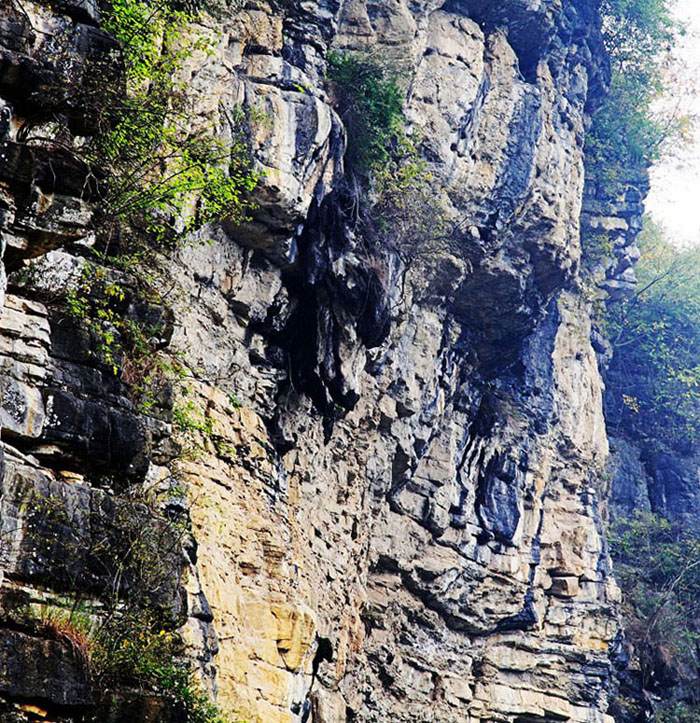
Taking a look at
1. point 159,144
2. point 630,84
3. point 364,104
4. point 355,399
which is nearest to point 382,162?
point 364,104

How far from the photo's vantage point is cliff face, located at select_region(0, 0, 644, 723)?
803cm

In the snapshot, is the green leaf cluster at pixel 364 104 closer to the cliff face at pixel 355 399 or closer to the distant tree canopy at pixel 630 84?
the cliff face at pixel 355 399

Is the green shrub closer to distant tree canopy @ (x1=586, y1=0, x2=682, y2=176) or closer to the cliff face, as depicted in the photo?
the cliff face

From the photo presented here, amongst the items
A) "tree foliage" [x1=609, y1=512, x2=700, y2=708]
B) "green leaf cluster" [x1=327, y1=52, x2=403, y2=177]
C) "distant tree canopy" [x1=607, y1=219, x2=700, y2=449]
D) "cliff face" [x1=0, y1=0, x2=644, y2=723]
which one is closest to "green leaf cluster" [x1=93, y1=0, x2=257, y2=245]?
"cliff face" [x1=0, y1=0, x2=644, y2=723]

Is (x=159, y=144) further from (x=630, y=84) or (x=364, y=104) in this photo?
(x=630, y=84)

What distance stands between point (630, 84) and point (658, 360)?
829 centimetres

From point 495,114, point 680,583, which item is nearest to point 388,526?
point 495,114

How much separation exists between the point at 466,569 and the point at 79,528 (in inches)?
518

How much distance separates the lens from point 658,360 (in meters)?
28.4

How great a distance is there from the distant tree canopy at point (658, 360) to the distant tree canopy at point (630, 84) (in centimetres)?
422

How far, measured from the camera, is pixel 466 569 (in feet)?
64.3

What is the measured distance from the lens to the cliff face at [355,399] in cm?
803

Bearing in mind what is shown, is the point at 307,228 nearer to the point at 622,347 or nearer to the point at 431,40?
the point at 431,40

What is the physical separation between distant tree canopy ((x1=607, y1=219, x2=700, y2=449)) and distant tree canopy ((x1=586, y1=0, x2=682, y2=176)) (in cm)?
422
